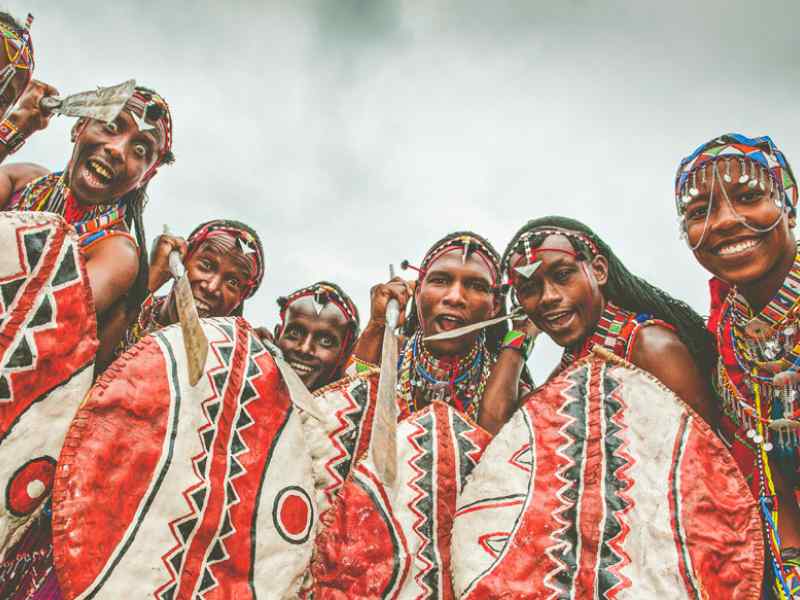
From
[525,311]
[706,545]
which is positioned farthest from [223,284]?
[706,545]

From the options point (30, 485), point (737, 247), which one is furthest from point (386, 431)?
point (737, 247)

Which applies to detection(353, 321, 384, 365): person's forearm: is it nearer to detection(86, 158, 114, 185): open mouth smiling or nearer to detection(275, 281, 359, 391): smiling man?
detection(275, 281, 359, 391): smiling man

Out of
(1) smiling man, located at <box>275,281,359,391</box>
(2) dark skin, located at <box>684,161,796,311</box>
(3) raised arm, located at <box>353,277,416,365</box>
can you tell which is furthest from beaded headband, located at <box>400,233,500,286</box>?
(2) dark skin, located at <box>684,161,796,311</box>

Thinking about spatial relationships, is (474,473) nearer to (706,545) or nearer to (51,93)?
(706,545)

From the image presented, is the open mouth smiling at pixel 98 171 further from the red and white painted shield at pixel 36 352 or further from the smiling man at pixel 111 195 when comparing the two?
the red and white painted shield at pixel 36 352

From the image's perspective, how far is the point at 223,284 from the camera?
11.2ft

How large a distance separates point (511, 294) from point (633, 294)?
2.33ft

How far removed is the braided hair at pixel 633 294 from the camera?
264 centimetres

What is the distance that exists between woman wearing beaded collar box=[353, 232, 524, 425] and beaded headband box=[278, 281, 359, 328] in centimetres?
29

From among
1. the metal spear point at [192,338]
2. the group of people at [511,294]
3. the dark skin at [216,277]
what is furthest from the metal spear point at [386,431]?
the dark skin at [216,277]

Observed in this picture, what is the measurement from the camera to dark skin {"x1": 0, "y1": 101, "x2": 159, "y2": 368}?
231 cm

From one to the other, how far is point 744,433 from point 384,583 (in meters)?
1.53

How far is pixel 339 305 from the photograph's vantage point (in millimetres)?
3695

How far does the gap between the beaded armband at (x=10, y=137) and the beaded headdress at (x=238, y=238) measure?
39.5 inches
